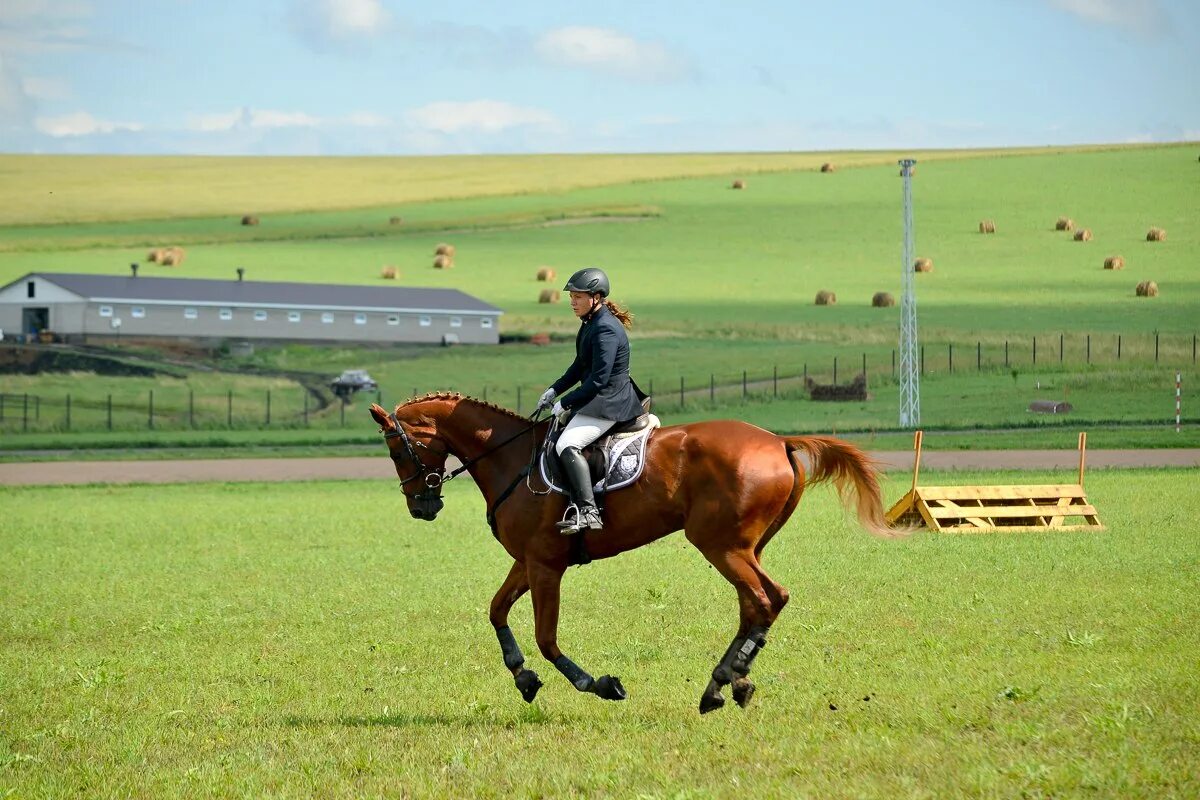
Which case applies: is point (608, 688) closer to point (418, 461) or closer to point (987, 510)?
point (418, 461)

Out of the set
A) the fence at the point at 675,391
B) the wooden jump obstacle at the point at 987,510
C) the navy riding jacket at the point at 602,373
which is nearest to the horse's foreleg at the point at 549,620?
the navy riding jacket at the point at 602,373

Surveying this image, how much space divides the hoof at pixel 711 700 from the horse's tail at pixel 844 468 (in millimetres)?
2330

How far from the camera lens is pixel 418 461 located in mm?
12648

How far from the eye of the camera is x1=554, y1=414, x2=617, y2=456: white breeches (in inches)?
465

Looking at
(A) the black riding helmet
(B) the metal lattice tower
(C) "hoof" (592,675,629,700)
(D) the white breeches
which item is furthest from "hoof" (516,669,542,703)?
(B) the metal lattice tower

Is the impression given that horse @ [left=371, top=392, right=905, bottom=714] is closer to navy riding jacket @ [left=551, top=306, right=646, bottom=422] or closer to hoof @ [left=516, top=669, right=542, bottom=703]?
hoof @ [left=516, top=669, right=542, bottom=703]

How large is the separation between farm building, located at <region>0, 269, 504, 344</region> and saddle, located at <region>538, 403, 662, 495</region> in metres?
66.4

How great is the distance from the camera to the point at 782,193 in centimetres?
11100

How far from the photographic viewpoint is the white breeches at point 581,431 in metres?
11.8

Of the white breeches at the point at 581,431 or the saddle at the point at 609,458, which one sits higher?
the white breeches at the point at 581,431

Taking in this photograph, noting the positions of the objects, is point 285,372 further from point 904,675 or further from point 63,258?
point 904,675

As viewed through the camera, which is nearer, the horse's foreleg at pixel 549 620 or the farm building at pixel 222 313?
the horse's foreleg at pixel 549 620

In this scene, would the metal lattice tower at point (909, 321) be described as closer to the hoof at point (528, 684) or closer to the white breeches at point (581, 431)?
the white breeches at point (581, 431)

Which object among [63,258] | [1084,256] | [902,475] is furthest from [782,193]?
[902,475]
